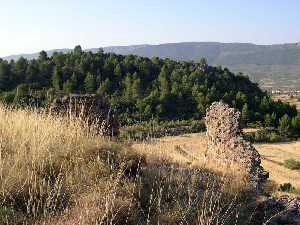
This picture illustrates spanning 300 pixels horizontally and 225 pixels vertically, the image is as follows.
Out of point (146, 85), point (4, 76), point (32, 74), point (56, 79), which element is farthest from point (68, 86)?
point (146, 85)

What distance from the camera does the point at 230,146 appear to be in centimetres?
917

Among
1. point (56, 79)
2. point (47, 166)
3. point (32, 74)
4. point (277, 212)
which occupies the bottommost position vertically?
point (56, 79)

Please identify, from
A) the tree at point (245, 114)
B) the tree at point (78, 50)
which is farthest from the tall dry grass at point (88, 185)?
the tree at point (78, 50)

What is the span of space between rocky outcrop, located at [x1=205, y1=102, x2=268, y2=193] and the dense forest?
24878 millimetres

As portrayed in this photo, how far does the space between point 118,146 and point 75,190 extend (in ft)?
5.64

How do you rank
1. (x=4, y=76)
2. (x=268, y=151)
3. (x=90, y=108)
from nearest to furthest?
(x=90, y=108) → (x=268, y=151) → (x=4, y=76)

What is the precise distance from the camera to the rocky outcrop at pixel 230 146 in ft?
26.8

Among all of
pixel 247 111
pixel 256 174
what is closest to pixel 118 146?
pixel 256 174

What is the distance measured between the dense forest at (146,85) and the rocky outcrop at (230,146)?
24878mm

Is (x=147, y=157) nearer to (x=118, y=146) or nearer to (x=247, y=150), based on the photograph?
(x=118, y=146)

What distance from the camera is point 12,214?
4.34m

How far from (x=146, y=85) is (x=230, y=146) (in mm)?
37517

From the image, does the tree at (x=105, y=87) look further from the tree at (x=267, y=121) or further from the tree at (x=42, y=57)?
the tree at (x=267, y=121)

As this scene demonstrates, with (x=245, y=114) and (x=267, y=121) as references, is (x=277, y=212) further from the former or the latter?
(x=267, y=121)
